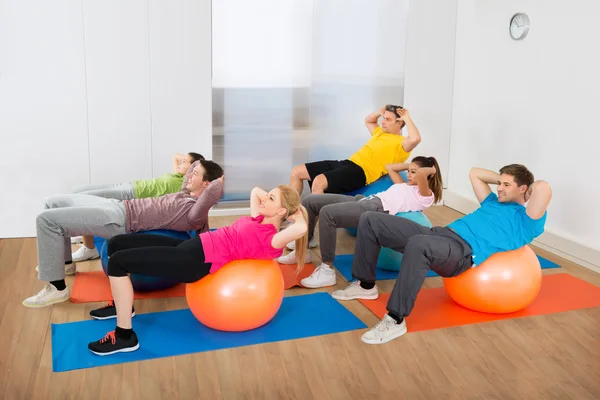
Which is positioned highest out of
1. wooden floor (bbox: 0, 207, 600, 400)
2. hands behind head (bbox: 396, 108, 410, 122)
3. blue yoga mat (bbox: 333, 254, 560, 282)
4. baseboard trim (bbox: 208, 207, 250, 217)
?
hands behind head (bbox: 396, 108, 410, 122)

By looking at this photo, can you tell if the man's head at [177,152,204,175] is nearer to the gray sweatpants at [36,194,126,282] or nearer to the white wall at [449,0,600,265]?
the gray sweatpants at [36,194,126,282]

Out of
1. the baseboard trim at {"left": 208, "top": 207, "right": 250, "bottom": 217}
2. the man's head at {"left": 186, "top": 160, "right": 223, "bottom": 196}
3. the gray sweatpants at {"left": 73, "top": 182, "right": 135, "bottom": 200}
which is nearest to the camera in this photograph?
the man's head at {"left": 186, "top": 160, "right": 223, "bottom": 196}

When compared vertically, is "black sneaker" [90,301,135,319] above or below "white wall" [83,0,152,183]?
below

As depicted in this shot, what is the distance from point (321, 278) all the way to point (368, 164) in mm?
1249

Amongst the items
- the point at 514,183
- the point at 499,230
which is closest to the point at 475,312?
the point at 499,230

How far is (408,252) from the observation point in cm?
311

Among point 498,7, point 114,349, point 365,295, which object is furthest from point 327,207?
point 498,7

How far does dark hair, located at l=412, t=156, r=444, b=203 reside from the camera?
12.7 feet

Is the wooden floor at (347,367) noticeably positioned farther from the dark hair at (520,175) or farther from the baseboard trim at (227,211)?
the baseboard trim at (227,211)

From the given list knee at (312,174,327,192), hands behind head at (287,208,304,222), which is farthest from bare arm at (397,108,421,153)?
hands behind head at (287,208,304,222)

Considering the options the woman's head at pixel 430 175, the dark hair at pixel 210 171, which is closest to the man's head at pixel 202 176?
the dark hair at pixel 210 171

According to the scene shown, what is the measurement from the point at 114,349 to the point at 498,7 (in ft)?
13.6

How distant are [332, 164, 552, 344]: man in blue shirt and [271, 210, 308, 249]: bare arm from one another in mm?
553

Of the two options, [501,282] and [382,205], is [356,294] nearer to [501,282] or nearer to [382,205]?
[382,205]
